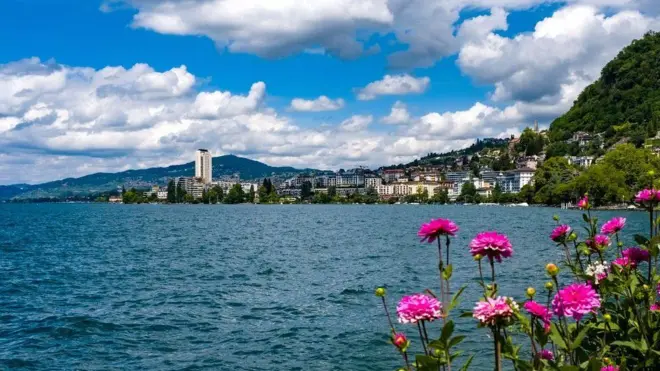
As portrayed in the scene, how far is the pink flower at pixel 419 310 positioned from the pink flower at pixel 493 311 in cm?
27

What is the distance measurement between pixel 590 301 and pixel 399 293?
20.9 metres

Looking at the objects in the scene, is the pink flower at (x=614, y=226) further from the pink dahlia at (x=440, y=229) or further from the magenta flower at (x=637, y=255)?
the pink dahlia at (x=440, y=229)

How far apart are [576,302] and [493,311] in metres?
0.66

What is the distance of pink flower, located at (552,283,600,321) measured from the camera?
3774 millimetres

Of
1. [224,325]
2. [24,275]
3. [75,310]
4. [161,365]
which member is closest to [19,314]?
[75,310]

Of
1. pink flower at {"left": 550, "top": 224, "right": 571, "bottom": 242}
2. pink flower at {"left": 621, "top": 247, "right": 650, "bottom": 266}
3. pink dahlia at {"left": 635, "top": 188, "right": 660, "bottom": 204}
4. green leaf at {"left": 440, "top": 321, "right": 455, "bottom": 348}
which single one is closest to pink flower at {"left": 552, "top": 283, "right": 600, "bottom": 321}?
green leaf at {"left": 440, "top": 321, "right": 455, "bottom": 348}

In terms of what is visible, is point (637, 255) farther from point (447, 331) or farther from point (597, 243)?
point (447, 331)

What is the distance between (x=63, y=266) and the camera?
129 ft

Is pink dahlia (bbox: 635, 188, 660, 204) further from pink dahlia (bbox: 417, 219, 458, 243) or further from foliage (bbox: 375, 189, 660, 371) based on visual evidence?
pink dahlia (bbox: 417, 219, 458, 243)

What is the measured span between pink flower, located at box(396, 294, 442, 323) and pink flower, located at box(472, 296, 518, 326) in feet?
0.88

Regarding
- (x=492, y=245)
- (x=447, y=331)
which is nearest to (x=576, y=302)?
(x=492, y=245)

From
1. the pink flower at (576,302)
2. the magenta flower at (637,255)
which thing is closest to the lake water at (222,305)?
the magenta flower at (637,255)

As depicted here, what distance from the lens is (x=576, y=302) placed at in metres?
3.83

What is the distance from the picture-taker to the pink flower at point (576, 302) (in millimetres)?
3774
